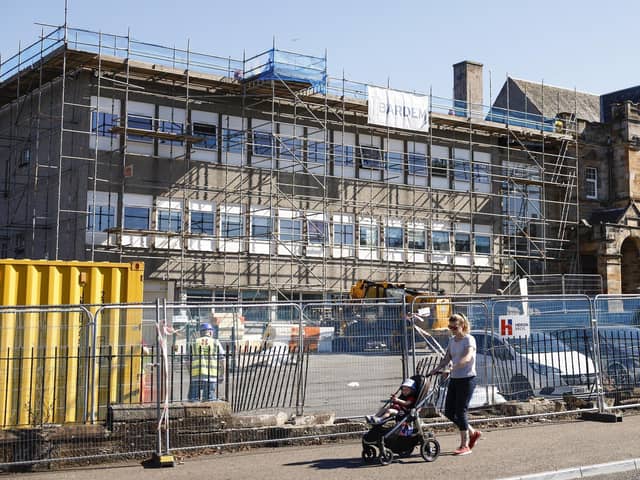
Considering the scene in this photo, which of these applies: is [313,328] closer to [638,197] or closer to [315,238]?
[315,238]

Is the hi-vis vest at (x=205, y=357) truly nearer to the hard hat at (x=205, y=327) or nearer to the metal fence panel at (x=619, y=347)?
the hard hat at (x=205, y=327)

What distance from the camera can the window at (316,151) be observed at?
3850 cm

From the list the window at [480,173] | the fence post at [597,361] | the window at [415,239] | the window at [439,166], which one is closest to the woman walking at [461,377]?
the fence post at [597,361]

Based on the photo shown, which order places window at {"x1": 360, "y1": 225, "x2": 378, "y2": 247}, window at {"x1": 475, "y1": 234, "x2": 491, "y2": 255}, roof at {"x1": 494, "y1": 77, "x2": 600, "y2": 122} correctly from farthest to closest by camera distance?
1. roof at {"x1": 494, "y1": 77, "x2": 600, "y2": 122}
2. window at {"x1": 475, "y1": 234, "x2": 491, "y2": 255}
3. window at {"x1": 360, "y1": 225, "x2": 378, "y2": 247}

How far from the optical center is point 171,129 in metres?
35.1

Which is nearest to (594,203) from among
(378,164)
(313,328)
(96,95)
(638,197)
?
(638,197)

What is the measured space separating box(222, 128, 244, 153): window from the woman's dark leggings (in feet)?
85.6

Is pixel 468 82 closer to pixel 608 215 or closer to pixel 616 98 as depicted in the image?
pixel 608 215

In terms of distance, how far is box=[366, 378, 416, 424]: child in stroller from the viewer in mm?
10750

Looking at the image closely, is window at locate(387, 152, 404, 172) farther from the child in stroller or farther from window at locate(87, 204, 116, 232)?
the child in stroller

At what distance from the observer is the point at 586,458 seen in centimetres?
1093

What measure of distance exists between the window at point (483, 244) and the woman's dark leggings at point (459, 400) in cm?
3239

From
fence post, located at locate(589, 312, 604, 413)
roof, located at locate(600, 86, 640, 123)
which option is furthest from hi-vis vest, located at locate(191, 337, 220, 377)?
roof, located at locate(600, 86, 640, 123)

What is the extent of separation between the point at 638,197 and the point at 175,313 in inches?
1589
